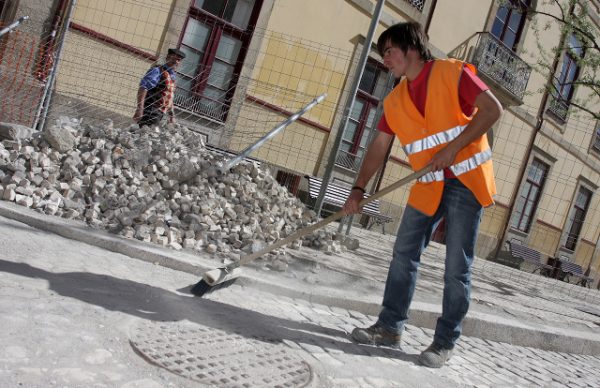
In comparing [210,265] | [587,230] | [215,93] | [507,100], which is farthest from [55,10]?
[587,230]

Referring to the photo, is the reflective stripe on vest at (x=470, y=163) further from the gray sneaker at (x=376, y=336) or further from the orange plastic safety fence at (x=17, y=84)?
the orange plastic safety fence at (x=17, y=84)

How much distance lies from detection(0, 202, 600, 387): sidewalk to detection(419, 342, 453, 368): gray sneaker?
0.07m

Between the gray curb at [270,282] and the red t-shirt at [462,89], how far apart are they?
151cm

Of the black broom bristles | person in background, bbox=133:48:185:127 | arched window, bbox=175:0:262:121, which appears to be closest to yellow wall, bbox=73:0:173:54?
arched window, bbox=175:0:262:121

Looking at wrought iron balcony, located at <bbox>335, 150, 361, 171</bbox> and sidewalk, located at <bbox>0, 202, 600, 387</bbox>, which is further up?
wrought iron balcony, located at <bbox>335, 150, 361, 171</bbox>

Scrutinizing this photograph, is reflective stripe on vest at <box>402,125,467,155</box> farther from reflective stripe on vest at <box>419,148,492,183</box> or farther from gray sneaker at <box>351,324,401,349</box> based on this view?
gray sneaker at <box>351,324,401,349</box>

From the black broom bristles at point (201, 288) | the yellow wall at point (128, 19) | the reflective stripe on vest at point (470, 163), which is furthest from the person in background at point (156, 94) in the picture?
the reflective stripe on vest at point (470, 163)

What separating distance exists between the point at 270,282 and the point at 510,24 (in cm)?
1422

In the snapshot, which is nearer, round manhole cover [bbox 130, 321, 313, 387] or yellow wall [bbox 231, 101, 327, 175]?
round manhole cover [bbox 130, 321, 313, 387]

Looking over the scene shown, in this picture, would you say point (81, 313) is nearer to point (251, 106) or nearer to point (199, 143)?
point (199, 143)

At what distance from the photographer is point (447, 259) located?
3.46m

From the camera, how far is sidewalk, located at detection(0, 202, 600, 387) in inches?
89.4

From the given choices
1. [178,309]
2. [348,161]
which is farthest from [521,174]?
[178,309]

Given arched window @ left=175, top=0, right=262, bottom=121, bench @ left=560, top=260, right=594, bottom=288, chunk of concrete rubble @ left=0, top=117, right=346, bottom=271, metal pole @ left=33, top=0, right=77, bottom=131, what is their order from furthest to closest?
bench @ left=560, top=260, right=594, bottom=288
arched window @ left=175, top=0, right=262, bottom=121
metal pole @ left=33, top=0, right=77, bottom=131
chunk of concrete rubble @ left=0, top=117, right=346, bottom=271
